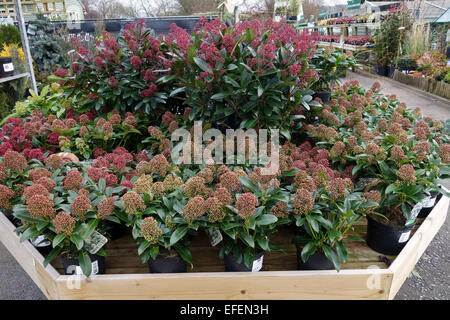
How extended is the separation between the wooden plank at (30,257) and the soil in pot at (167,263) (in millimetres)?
409

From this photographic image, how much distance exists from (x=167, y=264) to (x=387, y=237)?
41.2 inches

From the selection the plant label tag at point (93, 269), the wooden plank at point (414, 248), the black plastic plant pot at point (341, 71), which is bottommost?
the wooden plank at point (414, 248)

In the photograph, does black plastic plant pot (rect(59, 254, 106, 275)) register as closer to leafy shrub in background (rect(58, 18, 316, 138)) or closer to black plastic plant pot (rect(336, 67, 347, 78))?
leafy shrub in background (rect(58, 18, 316, 138))

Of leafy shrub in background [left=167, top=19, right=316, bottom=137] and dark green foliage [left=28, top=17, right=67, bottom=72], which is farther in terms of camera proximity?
dark green foliage [left=28, top=17, right=67, bottom=72]

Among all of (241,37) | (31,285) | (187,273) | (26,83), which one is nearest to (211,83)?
(241,37)

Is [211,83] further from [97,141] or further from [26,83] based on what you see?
[26,83]

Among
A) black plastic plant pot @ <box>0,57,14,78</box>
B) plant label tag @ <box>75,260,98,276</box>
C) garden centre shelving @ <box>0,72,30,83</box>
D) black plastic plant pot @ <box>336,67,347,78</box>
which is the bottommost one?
plant label tag @ <box>75,260,98,276</box>

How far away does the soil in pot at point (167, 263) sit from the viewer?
4.48ft

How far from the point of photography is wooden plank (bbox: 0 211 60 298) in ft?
4.65

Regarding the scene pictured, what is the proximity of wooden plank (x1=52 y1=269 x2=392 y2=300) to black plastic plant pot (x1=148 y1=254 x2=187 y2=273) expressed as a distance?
4 cm

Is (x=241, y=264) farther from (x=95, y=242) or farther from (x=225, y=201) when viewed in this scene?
(x=95, y=242)

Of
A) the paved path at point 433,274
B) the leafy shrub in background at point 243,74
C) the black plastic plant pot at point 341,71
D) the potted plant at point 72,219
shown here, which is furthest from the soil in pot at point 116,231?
the black plastic plant pot at point 341,71

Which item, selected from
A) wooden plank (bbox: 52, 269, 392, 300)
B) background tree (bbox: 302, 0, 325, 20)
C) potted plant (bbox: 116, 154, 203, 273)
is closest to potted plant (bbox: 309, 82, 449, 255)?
wooden plank (bbox: 52, 269, 392, 300)

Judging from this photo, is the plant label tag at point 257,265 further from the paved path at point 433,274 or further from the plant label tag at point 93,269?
the paved path at point 433,274
